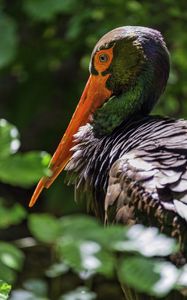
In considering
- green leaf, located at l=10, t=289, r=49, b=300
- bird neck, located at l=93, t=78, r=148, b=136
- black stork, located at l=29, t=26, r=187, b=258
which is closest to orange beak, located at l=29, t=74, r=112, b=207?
black stork, located at l=29, t=26, r=187, b=258

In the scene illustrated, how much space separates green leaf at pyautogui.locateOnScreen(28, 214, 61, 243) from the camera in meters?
1.48

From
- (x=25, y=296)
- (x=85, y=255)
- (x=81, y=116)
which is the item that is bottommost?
(x=81, y=116)

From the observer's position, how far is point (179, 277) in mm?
1675

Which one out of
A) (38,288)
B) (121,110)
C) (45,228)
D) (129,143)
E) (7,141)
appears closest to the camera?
(45,228)

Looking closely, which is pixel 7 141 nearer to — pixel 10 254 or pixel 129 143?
pixel 10 254

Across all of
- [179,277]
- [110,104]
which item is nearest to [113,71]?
[110,104]

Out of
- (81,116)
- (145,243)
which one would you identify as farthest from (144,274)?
(81,116)

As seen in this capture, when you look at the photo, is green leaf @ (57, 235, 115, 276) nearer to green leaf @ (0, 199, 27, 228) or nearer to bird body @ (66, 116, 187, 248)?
green leaf @ (0, 199, 27, 228)

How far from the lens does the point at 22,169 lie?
1.55m

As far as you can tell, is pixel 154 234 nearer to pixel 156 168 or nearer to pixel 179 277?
pixel 179 277

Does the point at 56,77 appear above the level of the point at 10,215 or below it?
below

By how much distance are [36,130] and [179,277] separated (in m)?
5.87

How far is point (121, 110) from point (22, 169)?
2637 millimetres

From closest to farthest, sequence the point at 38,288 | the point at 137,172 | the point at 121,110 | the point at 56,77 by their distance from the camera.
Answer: the point at 38,288 → the point at 137,172 → the point at 121,110 → the point at 56,77
